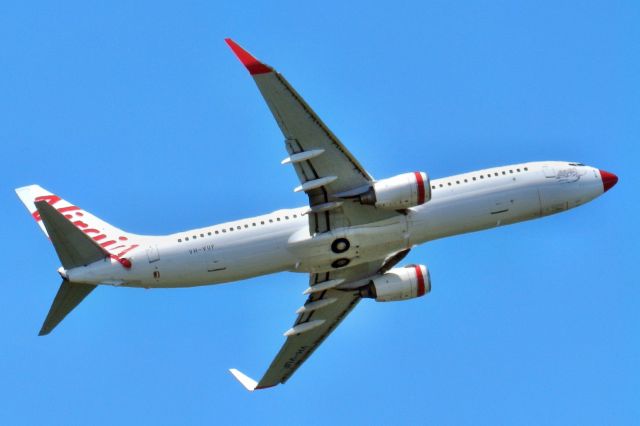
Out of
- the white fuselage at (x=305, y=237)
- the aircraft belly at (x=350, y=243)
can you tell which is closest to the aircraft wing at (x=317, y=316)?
the white fuselage at (x=305, y=237)

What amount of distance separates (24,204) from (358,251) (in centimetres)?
2125

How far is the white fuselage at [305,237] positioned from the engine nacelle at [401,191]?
208 centimetres

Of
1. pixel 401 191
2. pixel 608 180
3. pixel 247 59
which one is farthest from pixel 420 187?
pixel 608 180

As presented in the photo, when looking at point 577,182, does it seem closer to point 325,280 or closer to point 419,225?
→ point 419,225

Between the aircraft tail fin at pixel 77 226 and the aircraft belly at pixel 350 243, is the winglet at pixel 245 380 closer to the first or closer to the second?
the aircraft belly at pixel 350 243

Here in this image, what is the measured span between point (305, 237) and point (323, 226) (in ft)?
3.91

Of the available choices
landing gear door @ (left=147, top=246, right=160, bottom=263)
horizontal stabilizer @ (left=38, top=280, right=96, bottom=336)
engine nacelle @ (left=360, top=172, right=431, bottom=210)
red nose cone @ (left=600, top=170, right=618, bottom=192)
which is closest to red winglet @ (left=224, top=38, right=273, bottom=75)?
engine nacelle @ (left=360, top=172, right=431, bottom=210)

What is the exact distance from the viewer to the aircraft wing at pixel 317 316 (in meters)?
69.4

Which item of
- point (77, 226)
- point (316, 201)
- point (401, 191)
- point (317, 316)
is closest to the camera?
point (401, 191)

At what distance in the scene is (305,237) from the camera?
63.9 meters

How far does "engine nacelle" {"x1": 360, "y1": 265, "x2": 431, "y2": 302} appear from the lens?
6850cm

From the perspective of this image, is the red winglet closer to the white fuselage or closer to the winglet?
the white fuselage

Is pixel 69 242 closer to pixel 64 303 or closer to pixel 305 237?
pixel 64 303

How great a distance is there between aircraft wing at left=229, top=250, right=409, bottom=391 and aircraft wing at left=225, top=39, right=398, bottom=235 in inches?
249
